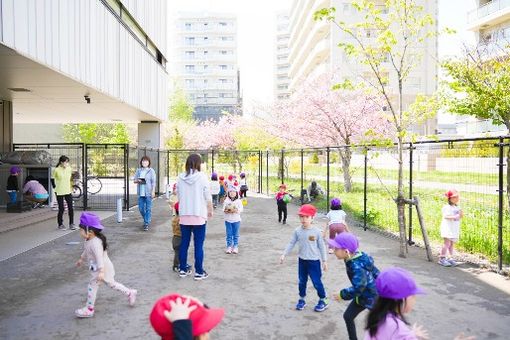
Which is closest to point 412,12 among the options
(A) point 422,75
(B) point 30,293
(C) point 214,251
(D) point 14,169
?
(C) point 214,251

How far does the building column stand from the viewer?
52.0ft

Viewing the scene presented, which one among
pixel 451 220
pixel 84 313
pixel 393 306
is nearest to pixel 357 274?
pixel 393 306

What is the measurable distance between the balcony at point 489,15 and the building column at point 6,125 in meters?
29.0

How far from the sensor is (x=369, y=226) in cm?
1238

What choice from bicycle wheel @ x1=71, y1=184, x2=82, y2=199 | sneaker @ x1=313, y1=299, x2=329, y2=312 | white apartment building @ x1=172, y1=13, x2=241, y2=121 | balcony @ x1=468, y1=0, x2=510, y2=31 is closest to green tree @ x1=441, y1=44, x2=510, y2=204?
sneaker @ x1=313, y1=299, x2=329, y2=312

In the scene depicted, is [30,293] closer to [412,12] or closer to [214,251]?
[214,251]

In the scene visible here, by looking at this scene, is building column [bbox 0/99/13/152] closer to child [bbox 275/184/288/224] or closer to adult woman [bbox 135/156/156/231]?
adult woman [bbox 135/156/156/231]

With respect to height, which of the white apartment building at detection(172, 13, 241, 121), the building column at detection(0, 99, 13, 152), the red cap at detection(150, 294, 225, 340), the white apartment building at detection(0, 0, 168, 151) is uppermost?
the white apartment building at detection(172, 13, 241, 121)

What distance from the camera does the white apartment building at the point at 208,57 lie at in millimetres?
99875

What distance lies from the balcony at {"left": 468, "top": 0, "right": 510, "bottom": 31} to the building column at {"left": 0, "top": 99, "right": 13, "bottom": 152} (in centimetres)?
2904

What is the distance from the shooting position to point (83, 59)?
33.9 feet

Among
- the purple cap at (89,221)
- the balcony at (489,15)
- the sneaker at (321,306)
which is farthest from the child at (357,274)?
the balcony at (489,15)

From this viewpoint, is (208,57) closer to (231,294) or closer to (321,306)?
(231,294)

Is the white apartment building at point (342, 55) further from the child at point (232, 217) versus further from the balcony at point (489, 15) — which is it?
the child at point (232, 217)
